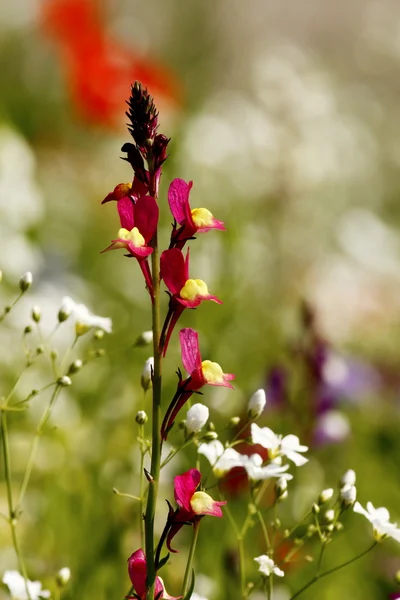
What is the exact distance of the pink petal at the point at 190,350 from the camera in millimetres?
925

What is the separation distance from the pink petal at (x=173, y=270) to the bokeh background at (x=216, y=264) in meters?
0.32

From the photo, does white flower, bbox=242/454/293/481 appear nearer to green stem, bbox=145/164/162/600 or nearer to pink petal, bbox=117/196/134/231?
green stem, bbox=145/164/162/600

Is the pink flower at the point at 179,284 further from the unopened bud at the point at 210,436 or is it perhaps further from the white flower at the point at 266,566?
the white flower at the point at 266,566

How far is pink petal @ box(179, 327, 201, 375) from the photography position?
0.93 metres

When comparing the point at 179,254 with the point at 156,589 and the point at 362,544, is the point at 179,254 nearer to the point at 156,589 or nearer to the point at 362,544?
the point at 156,589

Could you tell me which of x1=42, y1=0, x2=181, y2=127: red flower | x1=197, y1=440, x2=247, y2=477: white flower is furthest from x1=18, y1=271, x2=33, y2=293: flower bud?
x1=42, y1=0, x2=181, y2=127: red flower

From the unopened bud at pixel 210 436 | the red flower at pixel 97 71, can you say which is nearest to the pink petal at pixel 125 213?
the unopened bud at pixel 210 436

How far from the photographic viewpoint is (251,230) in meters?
3.66

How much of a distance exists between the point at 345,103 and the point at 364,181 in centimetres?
79

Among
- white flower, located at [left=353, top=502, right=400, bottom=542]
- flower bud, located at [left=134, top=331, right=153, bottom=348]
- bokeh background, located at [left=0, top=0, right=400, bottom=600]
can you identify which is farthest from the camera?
bokeh background, located at [left=0, top=0, right=400, bottom=600]

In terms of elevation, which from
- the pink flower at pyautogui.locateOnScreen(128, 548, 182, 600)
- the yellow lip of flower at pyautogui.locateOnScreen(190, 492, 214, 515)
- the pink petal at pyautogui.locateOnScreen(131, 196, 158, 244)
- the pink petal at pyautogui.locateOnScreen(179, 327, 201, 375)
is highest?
the pink petal at pyautogui.locateOnScreen(131, 196, 158, 244)

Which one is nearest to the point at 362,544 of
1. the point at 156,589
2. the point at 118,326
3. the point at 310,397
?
the point at 310,397

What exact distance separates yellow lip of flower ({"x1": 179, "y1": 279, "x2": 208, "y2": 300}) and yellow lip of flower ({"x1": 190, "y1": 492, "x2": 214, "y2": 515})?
0.18 m

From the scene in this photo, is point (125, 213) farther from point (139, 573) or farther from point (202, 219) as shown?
point (139, 573)
